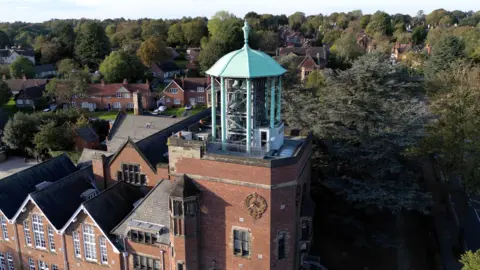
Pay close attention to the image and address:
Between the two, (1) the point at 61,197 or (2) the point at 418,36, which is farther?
(2) the point at 418,36

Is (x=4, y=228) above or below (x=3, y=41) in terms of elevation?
below

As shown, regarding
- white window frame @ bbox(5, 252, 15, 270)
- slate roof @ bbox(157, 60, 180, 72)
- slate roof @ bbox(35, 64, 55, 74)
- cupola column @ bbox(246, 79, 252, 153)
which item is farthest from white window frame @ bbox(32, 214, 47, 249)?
slate roof @ bbox(35, 64, 55, 74)

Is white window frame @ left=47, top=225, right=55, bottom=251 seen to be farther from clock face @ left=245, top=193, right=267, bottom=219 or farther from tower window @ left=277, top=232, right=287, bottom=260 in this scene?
tower window @ left=277, top=232, right=287, bottom=260

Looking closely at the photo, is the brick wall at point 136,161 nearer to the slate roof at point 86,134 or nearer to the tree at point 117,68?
the slate roof at point 86,134

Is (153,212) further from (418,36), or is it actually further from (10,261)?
(418,36)

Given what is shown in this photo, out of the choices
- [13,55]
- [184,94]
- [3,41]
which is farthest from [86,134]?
[3,41]
